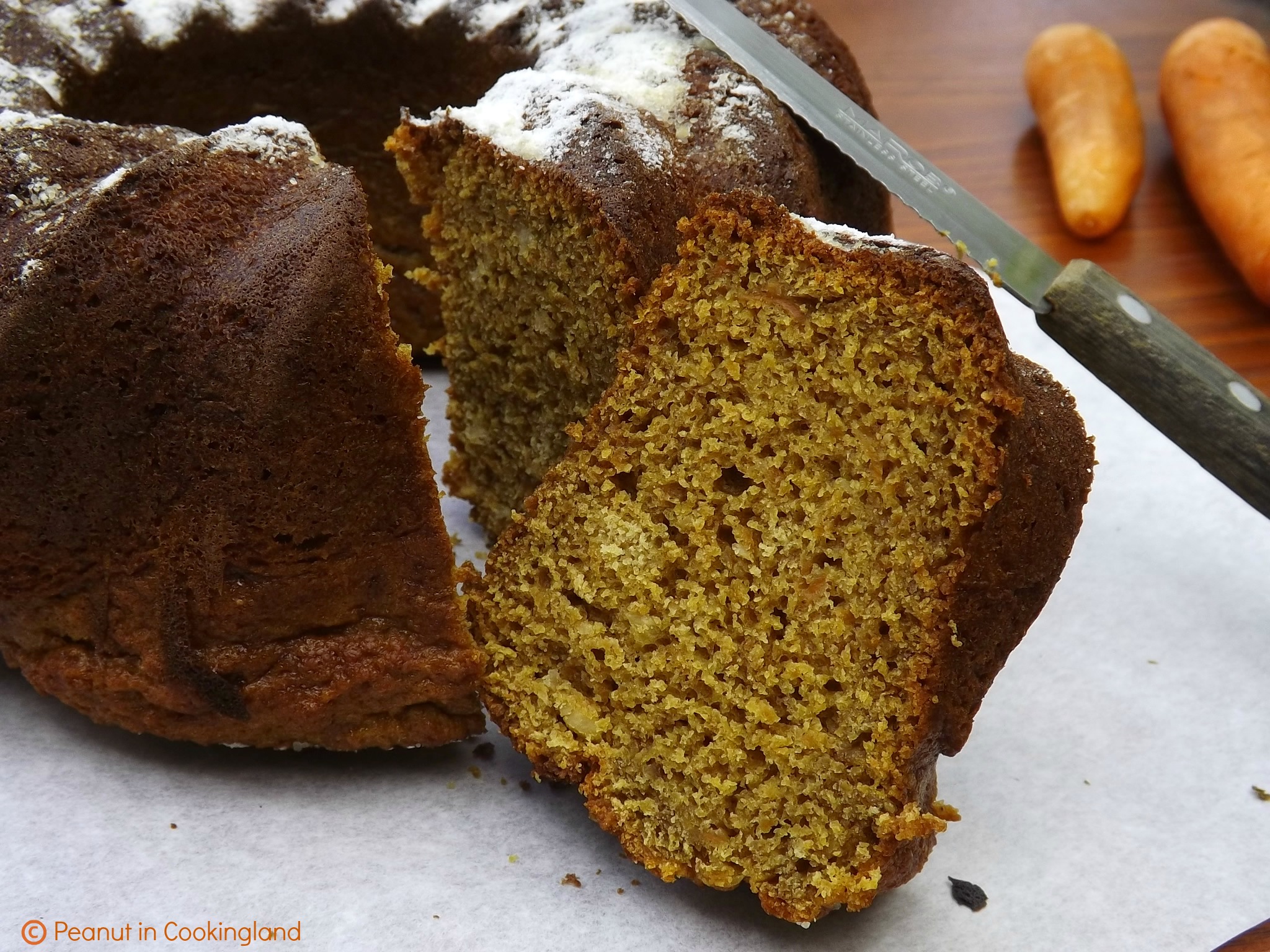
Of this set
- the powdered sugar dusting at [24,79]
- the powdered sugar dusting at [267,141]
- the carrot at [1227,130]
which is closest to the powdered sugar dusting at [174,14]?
the powdered sugar dusting at [24,79]

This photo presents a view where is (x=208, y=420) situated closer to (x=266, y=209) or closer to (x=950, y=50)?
(x=266, y=209)

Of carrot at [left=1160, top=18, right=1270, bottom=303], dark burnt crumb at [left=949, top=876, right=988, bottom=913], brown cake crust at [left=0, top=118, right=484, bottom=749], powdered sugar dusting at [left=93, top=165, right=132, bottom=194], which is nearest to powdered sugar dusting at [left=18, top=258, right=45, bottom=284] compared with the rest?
brown cake crust at [left=0, top=118, right=484, bottom=749]

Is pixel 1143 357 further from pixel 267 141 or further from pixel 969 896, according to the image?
pixel 267 141

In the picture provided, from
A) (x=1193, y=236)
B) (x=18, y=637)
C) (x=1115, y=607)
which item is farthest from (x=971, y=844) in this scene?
(x=1193, y=236)

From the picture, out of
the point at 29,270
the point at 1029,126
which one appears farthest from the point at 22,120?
the point at 1029,126

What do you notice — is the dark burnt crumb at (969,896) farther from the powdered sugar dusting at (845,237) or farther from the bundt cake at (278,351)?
the powdered sugar dusting at (845,237)
